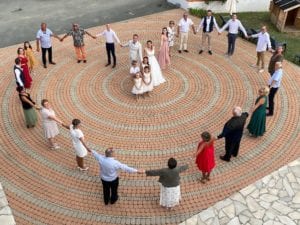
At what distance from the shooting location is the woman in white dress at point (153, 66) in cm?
1405

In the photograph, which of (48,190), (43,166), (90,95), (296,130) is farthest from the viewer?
(90,95)

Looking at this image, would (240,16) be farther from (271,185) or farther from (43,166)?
(43,166)

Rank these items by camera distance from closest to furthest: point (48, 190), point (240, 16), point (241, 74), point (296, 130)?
1. point (48, 190)
2. point (296, 130)
3. point (241, 74)
4. point (240, 16)

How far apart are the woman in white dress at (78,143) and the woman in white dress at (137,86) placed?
3716 millimetres

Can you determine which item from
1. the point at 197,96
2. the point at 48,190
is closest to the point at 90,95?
the point at 197,96

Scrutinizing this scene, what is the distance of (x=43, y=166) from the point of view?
11039 millimetres

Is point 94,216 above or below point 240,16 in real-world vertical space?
below

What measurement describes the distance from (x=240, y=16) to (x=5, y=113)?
47.2ft

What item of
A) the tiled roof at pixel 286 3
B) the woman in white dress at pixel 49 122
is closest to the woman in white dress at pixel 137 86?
the woman in white dress at pixel 49 122

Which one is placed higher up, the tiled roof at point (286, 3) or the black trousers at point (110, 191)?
the tiled roof at point (286, 3)

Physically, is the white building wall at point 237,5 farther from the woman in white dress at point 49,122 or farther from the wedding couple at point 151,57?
the woman in white dress at point 49,122

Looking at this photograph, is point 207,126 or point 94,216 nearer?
point 94,216

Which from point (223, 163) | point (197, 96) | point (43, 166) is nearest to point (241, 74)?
point (197, 96)

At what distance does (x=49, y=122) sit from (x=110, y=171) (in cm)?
306
